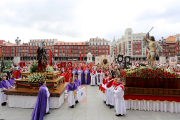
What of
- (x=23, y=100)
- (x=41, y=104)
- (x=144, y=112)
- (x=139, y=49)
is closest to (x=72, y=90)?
(x=41, y=104)

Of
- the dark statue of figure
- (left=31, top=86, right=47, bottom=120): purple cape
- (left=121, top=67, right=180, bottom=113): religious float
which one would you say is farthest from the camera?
the dark statue of figure

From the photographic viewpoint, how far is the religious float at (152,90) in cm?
569

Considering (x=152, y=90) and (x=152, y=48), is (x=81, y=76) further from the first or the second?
(x=152, y=90)

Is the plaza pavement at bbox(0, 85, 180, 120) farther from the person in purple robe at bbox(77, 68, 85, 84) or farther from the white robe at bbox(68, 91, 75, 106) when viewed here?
the person in purple robe at bbox(77, 68, 85, 84)

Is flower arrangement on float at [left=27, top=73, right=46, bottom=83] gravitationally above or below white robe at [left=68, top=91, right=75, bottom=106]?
above

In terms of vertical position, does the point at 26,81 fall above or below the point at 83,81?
above

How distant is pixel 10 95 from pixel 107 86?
527cm

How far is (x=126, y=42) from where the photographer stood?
2574 inches

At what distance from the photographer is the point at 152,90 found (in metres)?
5.87

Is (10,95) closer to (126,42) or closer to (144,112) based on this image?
(144,112)

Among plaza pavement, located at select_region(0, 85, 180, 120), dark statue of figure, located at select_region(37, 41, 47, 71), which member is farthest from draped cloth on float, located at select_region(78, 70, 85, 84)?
plaza pavement, located at select_region(0, 85, 180, 120)

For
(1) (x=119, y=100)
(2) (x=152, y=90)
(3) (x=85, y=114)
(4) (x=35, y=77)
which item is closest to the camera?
(1) (x=119, y=100)

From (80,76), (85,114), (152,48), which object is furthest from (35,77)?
(152,48)

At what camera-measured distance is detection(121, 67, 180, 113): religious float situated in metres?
5.69
